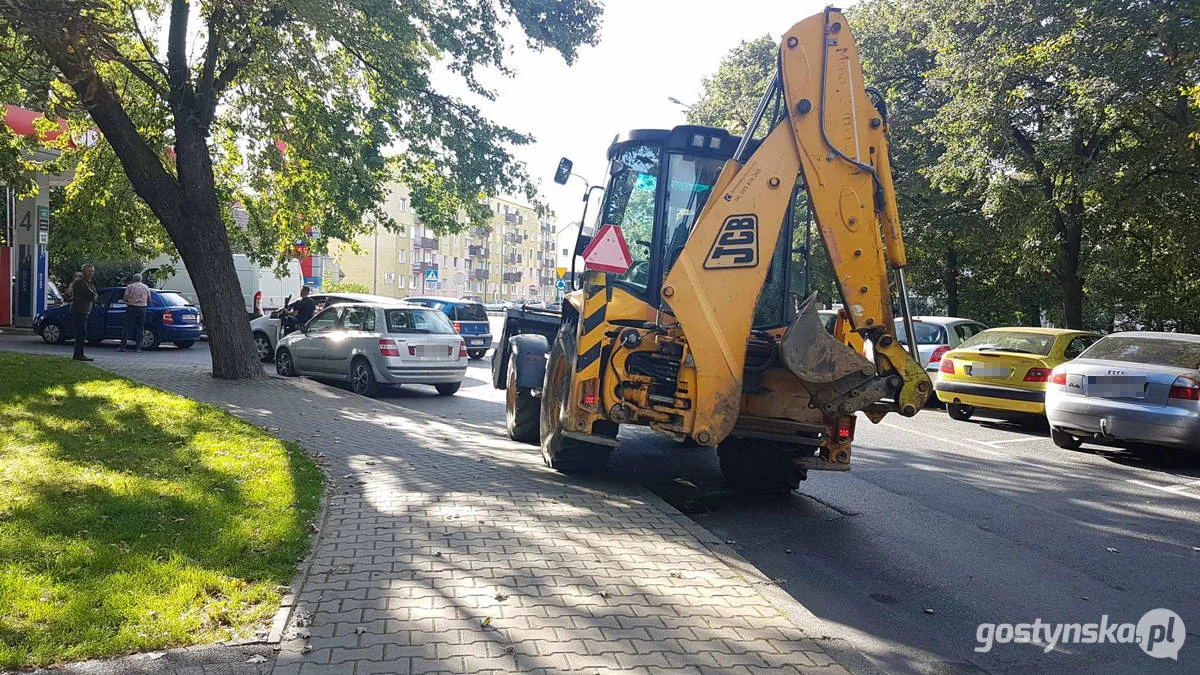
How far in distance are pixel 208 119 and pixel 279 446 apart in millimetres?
7645

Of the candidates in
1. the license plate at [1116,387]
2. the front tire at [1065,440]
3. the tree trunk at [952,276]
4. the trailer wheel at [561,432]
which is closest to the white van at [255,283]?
the tree trunk at [952,276]

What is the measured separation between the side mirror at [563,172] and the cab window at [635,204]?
97 cm

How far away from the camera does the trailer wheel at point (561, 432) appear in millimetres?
7582

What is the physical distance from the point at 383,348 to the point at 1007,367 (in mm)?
9549

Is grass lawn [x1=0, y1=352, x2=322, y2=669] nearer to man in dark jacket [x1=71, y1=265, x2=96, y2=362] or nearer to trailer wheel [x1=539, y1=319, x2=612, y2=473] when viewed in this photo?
trailer wheel [x1=539, y1=319, x2=612, y2=473]

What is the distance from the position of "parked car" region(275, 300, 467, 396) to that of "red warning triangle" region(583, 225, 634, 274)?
7.45 m

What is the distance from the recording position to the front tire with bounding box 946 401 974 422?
526 inches

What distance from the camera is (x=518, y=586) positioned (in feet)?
15.0

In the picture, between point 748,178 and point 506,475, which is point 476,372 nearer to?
point 506,475

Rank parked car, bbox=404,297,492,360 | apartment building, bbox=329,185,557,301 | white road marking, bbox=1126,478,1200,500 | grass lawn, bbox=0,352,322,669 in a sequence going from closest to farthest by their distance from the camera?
grass lawn, bbox=0,352,322,669 < white road marking, bbox=1126,478,1200,500 < parked car, bbox=404,297,492,360 < apartment building, bbox=329,185,557,301

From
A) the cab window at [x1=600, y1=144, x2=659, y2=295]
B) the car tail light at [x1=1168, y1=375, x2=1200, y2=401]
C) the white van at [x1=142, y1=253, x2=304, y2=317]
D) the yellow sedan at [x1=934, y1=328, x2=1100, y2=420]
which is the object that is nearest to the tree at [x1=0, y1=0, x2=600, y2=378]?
the cab window at [x1=600, y1=144, x2=659, y2=295]

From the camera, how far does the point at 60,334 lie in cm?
2066

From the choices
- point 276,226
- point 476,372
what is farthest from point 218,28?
point 476,372

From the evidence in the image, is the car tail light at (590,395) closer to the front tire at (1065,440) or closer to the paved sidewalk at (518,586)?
the paved sidewalk at (518,586)
